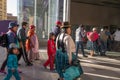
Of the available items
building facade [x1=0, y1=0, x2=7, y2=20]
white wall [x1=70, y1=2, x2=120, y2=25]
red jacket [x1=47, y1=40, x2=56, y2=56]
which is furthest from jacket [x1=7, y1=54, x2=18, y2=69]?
building facade [x1=0, y1=0, x2=7, y2=20]

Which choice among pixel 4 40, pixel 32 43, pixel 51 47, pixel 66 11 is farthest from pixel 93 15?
pixel 4 40

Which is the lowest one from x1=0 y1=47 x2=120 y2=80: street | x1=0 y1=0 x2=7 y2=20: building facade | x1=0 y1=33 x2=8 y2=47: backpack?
x1=0 y1=47 x2=120 y2=80: street

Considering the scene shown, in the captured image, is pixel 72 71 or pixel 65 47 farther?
pixel 65 47

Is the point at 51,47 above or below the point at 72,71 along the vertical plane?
above

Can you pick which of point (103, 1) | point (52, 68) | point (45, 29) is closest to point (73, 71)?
point (52, 68)

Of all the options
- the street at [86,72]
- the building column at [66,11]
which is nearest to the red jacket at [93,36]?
the street at [86,72]

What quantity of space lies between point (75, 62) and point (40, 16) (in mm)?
16015

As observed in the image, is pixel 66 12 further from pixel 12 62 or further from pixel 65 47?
pixel 65 47

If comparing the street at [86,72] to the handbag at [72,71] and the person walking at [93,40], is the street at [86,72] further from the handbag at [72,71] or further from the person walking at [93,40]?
the person walking at [93,40]

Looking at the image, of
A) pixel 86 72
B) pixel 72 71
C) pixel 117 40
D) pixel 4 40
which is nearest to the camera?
pixel 72 71

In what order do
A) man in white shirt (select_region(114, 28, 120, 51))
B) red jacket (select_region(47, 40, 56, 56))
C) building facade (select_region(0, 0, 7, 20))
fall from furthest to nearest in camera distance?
building facade (select_region(0, 0, 7, 20)) → man in white shirt (select_region(114, 28, 120, 51)) → red jacket (select_region(47, 40, 56, 56))

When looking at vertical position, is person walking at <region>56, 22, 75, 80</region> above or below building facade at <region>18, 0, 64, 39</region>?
below

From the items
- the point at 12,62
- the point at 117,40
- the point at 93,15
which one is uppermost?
the point at 93,15

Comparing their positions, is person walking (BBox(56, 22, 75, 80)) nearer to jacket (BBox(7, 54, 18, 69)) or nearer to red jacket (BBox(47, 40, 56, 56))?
jacket (BBox(7, 54, 18, 69))
